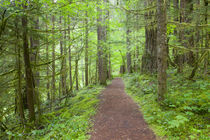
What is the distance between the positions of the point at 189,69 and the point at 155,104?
3.79 m

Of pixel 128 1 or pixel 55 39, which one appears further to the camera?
pixel 128 1

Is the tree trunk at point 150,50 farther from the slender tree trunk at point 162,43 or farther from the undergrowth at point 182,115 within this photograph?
the slender tree trunk at point 162,43

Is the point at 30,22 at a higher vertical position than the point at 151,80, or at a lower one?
higher

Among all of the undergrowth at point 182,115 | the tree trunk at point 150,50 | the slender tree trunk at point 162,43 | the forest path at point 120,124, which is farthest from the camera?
the tree trunk at point 150,50

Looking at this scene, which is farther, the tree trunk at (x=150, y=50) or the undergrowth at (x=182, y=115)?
the tree trunk at (x=150, y=50)

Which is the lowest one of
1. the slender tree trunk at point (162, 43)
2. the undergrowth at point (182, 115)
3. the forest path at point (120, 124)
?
the forest path at point (120, 124)

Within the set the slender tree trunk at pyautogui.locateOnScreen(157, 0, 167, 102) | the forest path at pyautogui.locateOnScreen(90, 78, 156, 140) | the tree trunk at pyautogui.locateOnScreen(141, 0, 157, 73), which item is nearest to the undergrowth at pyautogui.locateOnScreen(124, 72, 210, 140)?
the forest path at pyautogui.locateOnScreen(90, 78, 156, 140)

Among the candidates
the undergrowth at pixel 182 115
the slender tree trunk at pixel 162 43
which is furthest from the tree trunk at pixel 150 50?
the slender tree trunk at pixel 162 43

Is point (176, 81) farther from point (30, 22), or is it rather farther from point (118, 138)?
point (30, 22)

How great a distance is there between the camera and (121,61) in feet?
81.0

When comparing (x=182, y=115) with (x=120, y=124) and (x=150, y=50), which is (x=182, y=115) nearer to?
(x=120, y=124)

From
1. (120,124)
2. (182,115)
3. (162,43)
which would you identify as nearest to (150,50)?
(162,43)

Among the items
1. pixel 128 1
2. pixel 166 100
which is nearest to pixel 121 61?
pixel 128 1

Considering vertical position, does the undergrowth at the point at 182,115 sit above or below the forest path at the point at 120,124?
above
